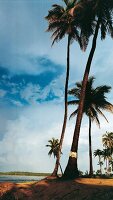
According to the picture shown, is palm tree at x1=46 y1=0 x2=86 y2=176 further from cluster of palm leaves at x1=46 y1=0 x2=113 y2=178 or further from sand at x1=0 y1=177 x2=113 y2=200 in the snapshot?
sand at x1=0 y1=177 x2=113 y2=200

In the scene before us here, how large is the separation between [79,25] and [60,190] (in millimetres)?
20077

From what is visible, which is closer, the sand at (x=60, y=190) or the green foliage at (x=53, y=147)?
Answer: the sand at (x=60, y=190)

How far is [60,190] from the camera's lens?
2439cm

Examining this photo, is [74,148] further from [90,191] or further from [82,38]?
[82,38]

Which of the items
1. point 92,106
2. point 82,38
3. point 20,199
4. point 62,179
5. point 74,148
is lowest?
point 20,199

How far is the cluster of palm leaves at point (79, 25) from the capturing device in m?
30.1

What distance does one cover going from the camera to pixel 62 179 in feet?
91.2

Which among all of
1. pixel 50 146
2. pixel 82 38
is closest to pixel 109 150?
pixel 50 146

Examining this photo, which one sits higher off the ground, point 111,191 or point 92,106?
point 92,106

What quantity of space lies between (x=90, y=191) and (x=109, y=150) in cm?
9258

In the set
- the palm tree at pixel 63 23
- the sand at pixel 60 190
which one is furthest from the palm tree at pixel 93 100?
the sand at pixel 60 190

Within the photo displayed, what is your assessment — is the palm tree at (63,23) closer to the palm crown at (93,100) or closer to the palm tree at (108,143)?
the palm crown at (93,100)

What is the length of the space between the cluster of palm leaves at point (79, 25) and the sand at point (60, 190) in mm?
2794

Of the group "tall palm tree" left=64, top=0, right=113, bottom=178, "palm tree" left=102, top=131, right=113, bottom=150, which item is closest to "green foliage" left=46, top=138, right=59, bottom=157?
"palm tree" left=102, top=131, right=113, bottom=150
